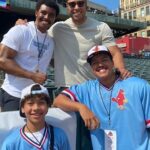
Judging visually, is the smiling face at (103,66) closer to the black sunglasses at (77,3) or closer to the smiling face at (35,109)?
the smiling face at (35,109)

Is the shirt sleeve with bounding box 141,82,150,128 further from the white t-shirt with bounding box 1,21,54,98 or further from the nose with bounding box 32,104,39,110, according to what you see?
the white t-shirt with bounding box 1,21,54,98

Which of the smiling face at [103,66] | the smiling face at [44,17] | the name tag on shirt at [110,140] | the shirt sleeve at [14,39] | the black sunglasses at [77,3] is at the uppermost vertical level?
the black sunglasses at [77,3]

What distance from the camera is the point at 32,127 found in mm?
2182

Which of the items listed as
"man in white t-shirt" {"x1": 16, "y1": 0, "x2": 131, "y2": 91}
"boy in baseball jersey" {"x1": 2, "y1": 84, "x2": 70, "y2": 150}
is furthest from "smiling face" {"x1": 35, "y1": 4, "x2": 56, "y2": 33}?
"boy in baseball jersey" {"x1": 2, "y1": 84, "x2": 70, "y2": 150}

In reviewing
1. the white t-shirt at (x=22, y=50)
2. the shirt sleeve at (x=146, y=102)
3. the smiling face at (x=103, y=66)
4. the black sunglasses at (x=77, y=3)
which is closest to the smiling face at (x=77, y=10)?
the black sunglasses at (x=77, y=3)

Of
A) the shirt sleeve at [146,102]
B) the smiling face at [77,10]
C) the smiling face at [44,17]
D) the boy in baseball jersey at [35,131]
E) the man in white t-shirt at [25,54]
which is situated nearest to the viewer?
the boy in baseball jersey at [35,131]

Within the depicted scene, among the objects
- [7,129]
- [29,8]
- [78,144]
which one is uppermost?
[29,8]

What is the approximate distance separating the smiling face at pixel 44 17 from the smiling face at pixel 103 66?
66cm

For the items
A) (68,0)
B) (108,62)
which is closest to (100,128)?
(108,62)

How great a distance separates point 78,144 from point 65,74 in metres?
0.77

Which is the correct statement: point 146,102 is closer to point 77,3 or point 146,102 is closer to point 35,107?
point 35,107

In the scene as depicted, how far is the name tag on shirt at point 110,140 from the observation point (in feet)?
7.75

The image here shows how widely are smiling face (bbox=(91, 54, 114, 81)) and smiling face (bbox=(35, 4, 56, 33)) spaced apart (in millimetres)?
661

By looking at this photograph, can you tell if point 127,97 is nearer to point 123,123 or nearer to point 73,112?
point 123,123
